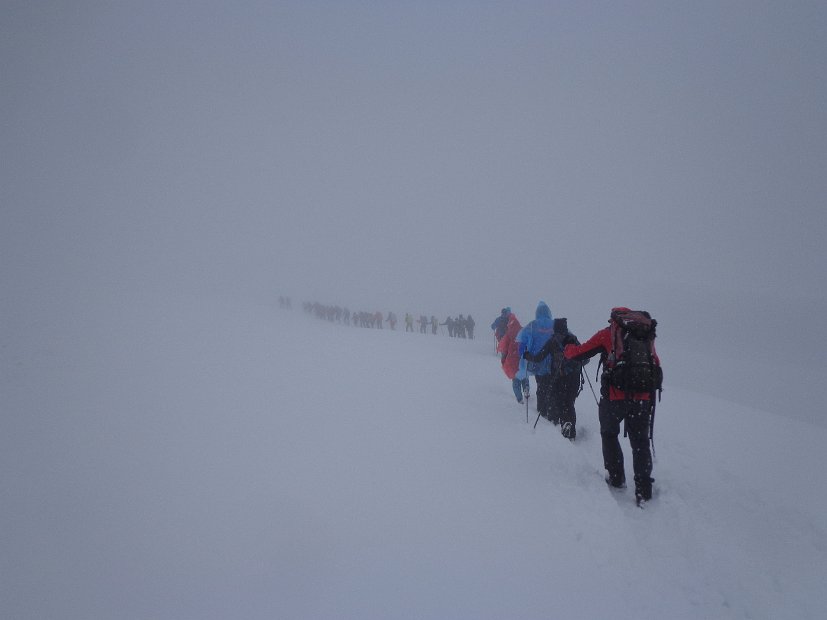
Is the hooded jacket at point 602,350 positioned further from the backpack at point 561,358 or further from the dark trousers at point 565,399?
the dark trousers at point 565,399

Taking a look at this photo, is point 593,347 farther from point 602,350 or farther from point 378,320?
point 378,320

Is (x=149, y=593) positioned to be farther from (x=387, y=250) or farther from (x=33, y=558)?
(x=387, y=250)

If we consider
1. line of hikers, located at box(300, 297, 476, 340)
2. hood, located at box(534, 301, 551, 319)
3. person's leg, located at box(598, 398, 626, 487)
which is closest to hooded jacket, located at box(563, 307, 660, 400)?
person's leg, located at box(598, 398, 626, 487)

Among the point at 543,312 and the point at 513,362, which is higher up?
the point at 543,312

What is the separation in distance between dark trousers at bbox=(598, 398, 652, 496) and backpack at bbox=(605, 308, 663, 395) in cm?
21

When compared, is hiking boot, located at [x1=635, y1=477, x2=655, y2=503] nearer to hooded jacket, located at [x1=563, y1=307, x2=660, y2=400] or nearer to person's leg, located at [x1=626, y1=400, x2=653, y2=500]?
person's leg, located at [x1=626, y1=400, x2=653, y2=500]

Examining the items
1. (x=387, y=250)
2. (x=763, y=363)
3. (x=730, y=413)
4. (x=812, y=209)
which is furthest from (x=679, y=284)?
(x=812, y=209)

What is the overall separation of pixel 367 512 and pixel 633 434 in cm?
310

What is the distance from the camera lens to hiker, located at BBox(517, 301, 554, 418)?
667cm

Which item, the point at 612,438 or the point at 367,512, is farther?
the point at 612,438

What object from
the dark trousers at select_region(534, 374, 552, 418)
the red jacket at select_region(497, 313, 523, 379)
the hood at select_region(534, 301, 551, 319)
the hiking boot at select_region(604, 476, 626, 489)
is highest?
Result: the hood at select_region(534, 301, 551, 319)

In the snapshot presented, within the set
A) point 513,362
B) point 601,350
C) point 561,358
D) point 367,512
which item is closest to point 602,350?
point 601,350

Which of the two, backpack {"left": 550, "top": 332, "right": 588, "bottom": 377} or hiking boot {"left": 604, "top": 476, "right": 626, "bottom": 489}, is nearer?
hiking boot {"left": 604, "top": 476, "right": 626, "bottom": 489}

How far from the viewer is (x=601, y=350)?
4676 mm
